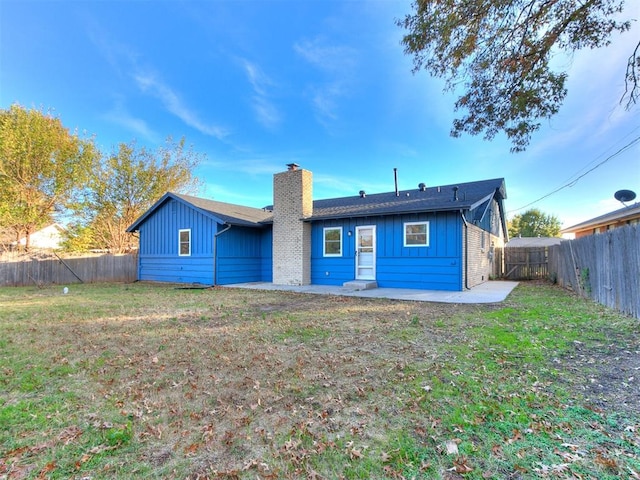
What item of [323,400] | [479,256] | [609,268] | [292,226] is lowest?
[323,400]

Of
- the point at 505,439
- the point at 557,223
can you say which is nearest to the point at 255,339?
the point at 505,439

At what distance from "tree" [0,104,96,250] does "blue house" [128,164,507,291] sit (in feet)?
21.8

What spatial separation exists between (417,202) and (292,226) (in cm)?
485

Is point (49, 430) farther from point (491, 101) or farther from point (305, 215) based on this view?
point (305, 215)

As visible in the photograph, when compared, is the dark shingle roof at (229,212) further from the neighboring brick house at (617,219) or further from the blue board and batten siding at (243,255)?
the neighboring brick house at (617,219)

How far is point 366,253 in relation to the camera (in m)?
12.1

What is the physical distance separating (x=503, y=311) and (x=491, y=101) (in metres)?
4.37

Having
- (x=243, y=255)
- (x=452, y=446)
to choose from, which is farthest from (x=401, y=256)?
(x=452, y=446)

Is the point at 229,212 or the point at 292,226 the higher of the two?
the point at 229,212

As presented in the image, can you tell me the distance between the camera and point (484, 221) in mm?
13984

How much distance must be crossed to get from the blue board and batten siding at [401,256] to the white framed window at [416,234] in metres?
0.11

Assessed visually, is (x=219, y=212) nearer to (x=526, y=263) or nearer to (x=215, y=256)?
(x=215, y=256)

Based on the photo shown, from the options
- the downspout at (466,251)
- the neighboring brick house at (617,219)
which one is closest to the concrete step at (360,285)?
the downspout at (466,251)

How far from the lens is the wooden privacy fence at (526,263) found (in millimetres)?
15858
